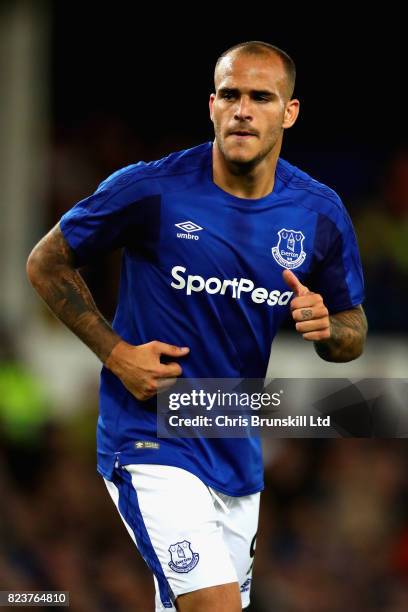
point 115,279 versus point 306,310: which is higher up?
point 306,310

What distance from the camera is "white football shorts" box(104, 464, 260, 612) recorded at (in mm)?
4070

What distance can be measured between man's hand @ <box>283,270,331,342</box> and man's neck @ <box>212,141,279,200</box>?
0.39 meters

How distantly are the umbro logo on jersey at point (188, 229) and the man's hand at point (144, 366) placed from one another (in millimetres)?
371

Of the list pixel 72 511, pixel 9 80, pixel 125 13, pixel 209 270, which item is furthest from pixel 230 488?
pixel 125 13

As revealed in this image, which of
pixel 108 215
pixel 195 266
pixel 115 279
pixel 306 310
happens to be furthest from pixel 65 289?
pixel 115 279

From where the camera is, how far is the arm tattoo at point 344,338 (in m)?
4.33

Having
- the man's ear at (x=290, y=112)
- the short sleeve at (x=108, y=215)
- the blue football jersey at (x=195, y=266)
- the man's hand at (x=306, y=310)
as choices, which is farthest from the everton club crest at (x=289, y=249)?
the short sleeve at (x=108, y=215)

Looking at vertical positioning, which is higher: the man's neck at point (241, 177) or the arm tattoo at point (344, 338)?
the man's neck at point (241, 177)

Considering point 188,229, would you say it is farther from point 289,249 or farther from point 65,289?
point 65,289

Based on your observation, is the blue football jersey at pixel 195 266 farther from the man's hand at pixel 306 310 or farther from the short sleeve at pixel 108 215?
the man's hand at pixel 306 310

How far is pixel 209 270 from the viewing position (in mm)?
4230

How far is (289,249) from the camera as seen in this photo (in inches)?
170

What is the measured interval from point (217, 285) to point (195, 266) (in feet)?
0.33

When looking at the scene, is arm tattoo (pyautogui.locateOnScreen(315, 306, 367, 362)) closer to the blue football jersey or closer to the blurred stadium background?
the blue football jersey
